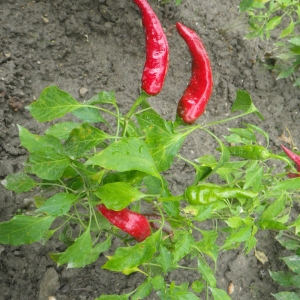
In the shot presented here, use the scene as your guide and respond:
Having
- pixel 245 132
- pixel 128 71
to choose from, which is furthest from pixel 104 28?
pixel 245 132

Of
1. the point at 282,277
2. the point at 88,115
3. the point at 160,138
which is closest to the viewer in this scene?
the point at 160,138

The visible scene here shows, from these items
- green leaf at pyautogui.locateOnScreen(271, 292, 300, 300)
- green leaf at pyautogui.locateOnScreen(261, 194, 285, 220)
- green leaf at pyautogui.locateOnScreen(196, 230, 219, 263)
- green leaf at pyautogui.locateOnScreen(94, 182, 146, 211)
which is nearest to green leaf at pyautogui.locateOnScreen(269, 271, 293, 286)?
green leaf at pyautogui.locateOnScreen(271, 292, 300, 300)

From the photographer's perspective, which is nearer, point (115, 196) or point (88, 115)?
point (115, 196)

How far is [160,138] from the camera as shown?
108cm

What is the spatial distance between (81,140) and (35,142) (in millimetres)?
134

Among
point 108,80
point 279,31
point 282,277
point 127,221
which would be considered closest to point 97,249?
point 127,221

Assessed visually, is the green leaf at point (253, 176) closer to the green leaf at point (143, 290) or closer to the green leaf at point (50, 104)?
the green leaf at point (143, 290)

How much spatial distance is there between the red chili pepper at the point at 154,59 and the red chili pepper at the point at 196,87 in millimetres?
112

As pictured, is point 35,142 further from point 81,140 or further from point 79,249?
point 79,249

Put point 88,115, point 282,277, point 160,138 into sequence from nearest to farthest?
1. point 160,138
2. point 88,115
3. point 282,277

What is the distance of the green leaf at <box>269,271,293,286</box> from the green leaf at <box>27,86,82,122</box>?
1525 mm

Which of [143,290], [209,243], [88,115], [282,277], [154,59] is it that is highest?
[154,59]

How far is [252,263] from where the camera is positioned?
2209mm

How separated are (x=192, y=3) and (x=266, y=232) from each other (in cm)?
137
